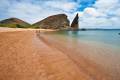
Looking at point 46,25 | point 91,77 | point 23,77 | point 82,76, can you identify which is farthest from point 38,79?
point 46,25

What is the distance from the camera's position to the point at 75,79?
17.2 feet

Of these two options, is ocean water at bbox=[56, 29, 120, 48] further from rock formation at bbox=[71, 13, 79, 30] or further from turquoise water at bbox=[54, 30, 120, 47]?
rock formation at bbox=[71, 13, 79, 30]

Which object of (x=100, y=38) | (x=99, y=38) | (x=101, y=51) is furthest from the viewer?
(x=100, y=38)

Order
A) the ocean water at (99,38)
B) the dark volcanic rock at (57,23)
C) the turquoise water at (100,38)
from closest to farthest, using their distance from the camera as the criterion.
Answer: the ocean water at (99,38), the turquoise water at (100,38), the dark volcanic rock at (57,23)

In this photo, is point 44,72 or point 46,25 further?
point 46,25

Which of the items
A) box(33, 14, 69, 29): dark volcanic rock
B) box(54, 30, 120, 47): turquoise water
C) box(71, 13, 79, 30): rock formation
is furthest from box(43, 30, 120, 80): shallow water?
box(33, 14, 69, 29): dark volcanic rock

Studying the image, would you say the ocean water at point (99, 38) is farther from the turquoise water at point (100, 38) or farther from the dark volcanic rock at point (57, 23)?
the dark volcanic rock at point (57, 23)

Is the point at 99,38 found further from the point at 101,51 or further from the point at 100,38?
the point at 101,51

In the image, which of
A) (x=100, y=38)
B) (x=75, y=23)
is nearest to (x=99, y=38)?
(x=100, y=38)

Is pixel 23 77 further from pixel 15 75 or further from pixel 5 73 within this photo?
pixel 5 73

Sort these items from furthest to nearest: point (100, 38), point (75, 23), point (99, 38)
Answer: point (75, 23)
point (100, 38)
point (99, 38)

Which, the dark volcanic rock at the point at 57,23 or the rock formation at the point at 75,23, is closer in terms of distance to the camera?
the rock formation at the point at 75,23

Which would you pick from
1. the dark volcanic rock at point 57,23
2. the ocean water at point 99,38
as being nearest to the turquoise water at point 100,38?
the ocean water at point 99,38

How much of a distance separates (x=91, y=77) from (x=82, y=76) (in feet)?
1.29
